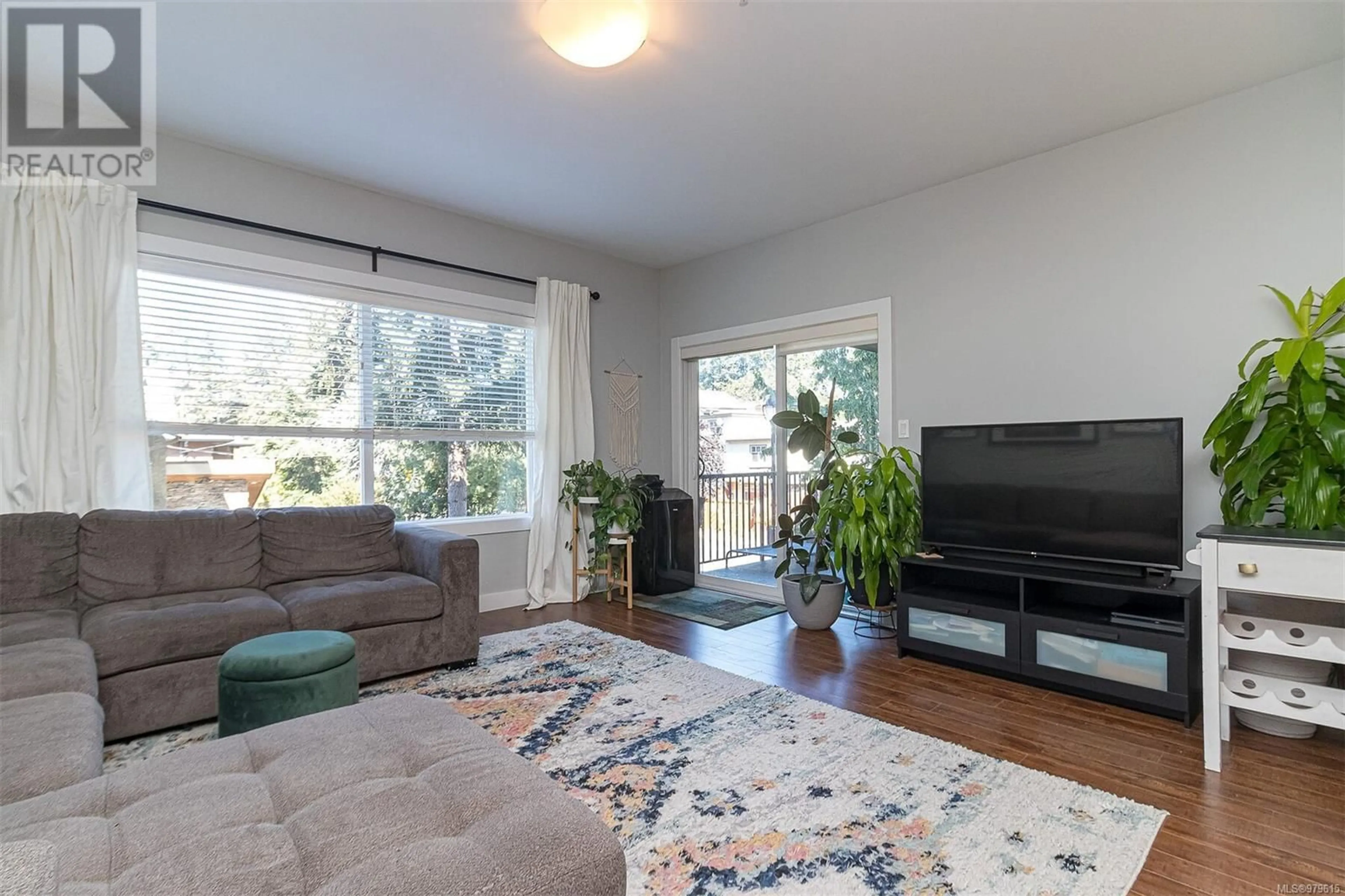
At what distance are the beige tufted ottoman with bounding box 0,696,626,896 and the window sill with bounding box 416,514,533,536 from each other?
291cm

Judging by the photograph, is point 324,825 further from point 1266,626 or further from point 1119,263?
point 1119,263

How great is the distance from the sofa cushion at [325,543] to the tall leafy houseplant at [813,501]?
7.96 ft

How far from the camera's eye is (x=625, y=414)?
5383mm

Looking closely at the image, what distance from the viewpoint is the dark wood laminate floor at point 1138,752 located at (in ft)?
5.52

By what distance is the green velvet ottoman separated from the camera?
84.4 inches

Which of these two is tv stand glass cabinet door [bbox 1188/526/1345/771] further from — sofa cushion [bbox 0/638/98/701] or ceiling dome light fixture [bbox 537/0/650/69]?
sofa cushion [bbox 0/638/98/701]

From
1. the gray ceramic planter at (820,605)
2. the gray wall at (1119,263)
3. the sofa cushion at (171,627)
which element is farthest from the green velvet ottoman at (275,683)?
the gray wall at (1119,263)

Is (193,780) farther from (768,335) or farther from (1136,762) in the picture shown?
(768,335)

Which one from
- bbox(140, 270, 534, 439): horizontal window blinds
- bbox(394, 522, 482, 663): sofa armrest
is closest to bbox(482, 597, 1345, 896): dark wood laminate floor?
bbox(394, 522, 482, 663): sofa armrest

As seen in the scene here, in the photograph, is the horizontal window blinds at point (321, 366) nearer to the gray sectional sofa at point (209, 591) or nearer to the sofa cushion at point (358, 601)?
the gray sectional sofa at point (209, 591)

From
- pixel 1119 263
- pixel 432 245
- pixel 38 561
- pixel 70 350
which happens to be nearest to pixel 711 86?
pixel 1119 263

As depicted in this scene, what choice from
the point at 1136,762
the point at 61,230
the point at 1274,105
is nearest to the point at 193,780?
the point at 1136,762

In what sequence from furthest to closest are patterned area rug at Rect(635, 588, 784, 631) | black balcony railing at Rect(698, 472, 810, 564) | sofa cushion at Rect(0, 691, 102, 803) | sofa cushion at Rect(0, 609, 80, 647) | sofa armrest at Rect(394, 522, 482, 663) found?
black balcony railing at Rect(698, 472, 810, 564) < patterned area rug at Rect(635, 588, 784, 631) < sofa armrest at Rect(394, 522, 482, 663) < sofa cushion at Rect(0, 609, 80, 647) < sofa cushion at Rect(0, 691, 102, 803)

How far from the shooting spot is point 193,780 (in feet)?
4.09
